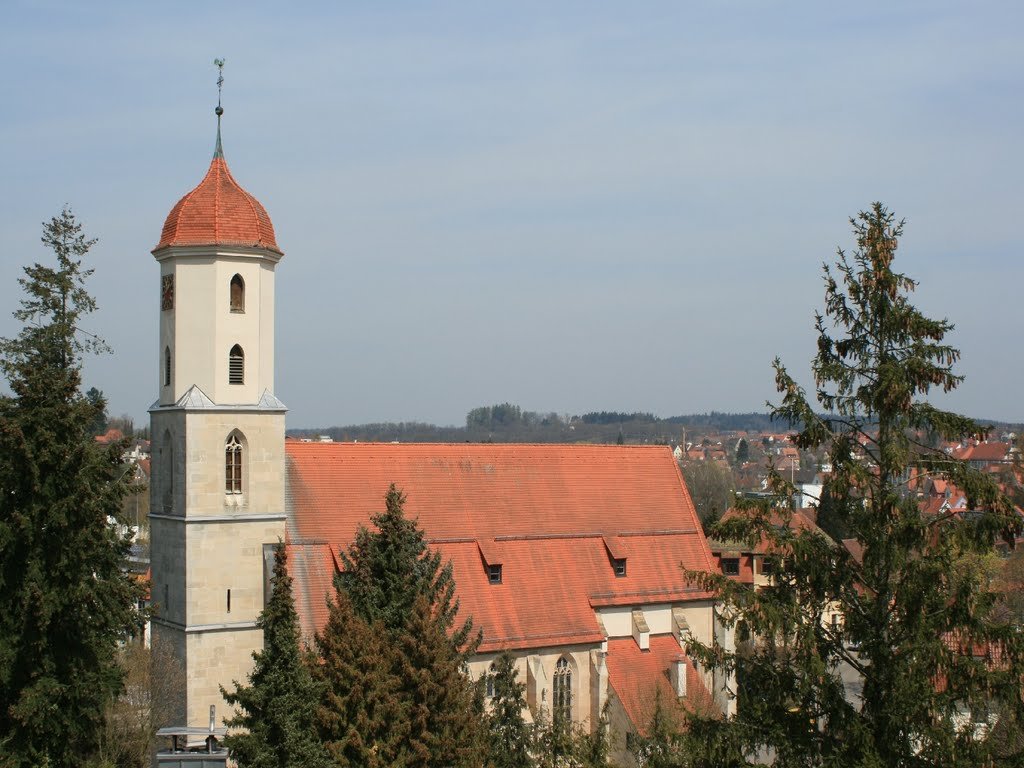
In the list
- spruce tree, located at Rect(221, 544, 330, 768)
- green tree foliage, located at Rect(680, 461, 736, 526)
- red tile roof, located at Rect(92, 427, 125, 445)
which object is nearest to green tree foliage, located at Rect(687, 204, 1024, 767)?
spruce tree, located at Rect(221, 544, 330, 768)

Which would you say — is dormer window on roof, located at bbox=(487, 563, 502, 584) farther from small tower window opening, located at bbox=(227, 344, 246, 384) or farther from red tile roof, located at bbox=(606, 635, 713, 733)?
small tower window opening, located at bbox=(227, 344, 246, 384)

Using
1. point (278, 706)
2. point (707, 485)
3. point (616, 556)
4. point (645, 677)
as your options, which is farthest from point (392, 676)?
point (707, 485)

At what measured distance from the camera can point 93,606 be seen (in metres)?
22.7

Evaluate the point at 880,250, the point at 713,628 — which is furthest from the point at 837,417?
the point at 713,628

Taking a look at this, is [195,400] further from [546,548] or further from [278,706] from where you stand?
[278,706]

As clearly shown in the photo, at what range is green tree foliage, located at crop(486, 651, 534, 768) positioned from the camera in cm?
2500

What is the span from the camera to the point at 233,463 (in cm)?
3219

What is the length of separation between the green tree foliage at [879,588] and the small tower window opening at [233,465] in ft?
58.5

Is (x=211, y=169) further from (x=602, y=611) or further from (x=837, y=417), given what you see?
(x=837, y=417)

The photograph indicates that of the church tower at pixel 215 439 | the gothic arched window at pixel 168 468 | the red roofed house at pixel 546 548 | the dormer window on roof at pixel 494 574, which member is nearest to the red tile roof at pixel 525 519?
the red roofed house at pixel 546 548

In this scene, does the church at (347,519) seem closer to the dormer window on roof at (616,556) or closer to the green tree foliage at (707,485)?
the dormer window on roof at (616,556)

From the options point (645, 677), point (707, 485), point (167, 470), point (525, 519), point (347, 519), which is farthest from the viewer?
point (707, 485)

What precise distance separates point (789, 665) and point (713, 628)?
22.8 m

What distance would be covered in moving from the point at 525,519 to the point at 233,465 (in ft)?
30.8
